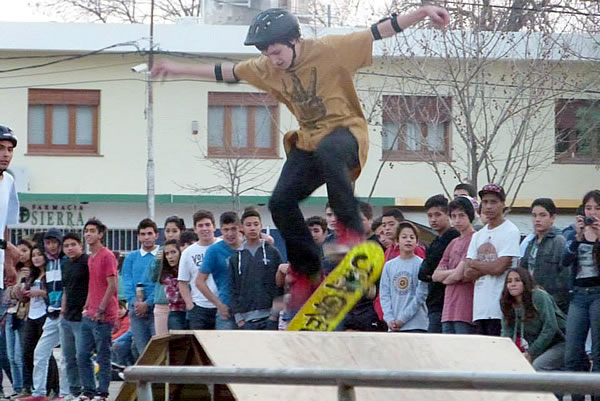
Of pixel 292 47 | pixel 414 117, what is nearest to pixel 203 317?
pixel 292 47

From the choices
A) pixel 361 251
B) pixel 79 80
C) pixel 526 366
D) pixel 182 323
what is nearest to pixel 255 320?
pixel 182 323

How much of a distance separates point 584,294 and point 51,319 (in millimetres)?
5959

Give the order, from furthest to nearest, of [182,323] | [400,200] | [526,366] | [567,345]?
[400,200] < [182,323] < [567,345] < [526,366]

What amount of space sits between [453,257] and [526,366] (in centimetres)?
303

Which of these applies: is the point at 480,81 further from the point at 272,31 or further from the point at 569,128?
the point at 272,31

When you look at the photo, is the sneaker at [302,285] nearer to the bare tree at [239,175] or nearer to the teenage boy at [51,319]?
the teenage boy at [51,319]

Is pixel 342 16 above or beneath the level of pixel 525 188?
above

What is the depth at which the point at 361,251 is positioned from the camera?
6.30 m

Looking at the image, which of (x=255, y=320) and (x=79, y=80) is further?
(x=79, y=80)

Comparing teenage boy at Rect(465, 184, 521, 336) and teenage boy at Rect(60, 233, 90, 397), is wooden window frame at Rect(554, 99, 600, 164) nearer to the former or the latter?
teenage boy at Rect(60, 233, 90, 397)

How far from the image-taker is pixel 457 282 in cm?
857

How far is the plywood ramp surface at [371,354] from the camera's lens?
5.29 m

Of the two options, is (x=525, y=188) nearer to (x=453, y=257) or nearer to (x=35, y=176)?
(x=35, y=176)

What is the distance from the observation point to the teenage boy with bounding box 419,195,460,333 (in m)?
8.88
